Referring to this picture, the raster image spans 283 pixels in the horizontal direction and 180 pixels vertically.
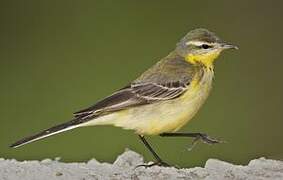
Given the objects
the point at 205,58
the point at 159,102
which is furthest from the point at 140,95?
the point at 205,58

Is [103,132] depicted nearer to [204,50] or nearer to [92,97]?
[92,97]

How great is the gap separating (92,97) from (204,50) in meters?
3.39

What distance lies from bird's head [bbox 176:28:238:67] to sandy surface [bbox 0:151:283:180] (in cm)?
86

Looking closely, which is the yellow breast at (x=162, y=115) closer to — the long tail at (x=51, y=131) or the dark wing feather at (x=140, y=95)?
the dark wing feather at (x=140, y=95)

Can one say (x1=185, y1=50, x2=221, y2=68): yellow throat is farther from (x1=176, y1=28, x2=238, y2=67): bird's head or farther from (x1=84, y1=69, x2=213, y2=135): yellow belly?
(x1=84, y1=69, x2=213, y2=135): yellow belly

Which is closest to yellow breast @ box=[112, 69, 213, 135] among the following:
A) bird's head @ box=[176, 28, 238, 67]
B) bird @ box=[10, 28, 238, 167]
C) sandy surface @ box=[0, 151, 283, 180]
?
bird @ box=[10, 28, 238, 167]

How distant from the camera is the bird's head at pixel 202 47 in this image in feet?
31.5

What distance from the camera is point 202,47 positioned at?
9648mm

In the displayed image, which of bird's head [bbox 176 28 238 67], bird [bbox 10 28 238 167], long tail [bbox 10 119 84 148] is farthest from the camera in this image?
bird's head [bbox 176 28 238 67]

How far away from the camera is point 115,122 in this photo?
30.5 feet

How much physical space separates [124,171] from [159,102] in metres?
0.70

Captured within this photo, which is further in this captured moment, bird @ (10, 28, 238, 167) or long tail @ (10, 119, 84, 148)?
bird @ (10, 28, 238, 167)

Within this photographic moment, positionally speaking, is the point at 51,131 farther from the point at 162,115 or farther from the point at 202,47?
the point at 202,47

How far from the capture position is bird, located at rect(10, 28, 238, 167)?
30.2 feet
